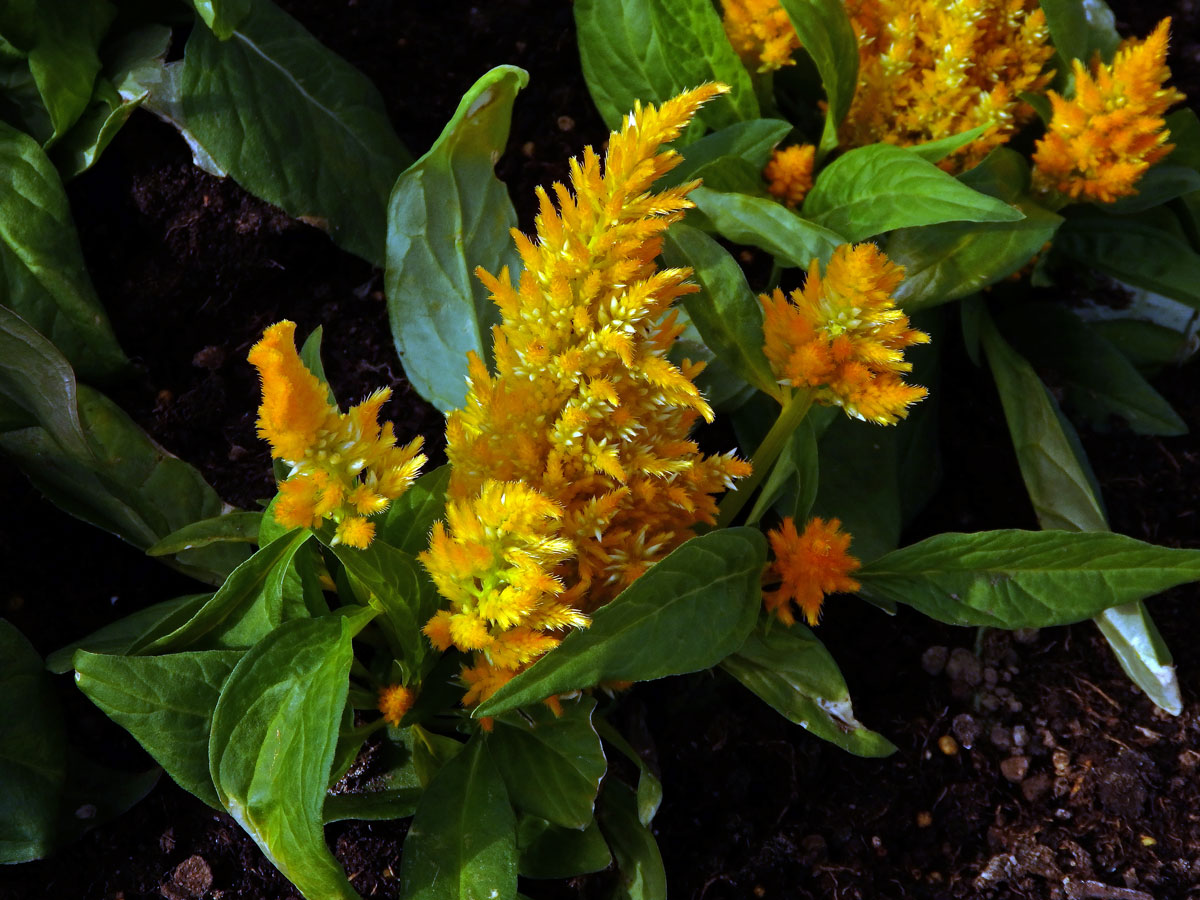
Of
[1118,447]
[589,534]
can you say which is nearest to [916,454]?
[1118,447]

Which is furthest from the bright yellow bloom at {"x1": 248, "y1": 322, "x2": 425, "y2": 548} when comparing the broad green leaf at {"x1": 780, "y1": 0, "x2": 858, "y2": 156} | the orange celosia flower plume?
the broad green leaf at {"x1": 780, "y1": 0, "x2": 858, "y2": 156}

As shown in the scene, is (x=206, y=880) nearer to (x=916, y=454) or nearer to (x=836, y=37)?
(x=916, y=454)

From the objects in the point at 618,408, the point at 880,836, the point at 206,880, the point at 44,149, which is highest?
the point at 44,149

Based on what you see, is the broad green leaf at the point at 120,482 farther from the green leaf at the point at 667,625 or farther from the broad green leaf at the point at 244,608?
the green leaf at the point at 667,625

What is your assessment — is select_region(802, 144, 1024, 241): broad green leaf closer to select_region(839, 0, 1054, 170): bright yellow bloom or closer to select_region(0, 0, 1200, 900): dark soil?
select_region(839, 0, 1054, 170): bright yellow bloom

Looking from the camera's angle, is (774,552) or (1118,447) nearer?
(774,552)

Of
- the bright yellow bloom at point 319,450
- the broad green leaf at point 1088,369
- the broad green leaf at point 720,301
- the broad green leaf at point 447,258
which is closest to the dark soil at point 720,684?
the broad green leaf at point 1088,369
